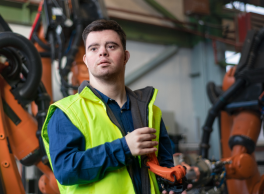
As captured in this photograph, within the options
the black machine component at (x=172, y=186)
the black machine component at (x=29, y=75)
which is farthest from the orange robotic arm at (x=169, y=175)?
the black machine component at (x=29, y=75)

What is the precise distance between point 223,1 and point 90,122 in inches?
287

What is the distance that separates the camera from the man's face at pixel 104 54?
4.03 feet

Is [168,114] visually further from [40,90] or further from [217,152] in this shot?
[40,90]

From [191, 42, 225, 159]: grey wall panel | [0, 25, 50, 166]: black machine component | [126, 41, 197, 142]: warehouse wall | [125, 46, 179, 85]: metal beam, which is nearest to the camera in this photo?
[0, 25, 50, 166]: black machine component

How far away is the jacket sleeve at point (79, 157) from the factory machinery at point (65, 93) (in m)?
1.00

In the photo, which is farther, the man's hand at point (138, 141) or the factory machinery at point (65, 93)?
the factory machinery at point (65, 93)

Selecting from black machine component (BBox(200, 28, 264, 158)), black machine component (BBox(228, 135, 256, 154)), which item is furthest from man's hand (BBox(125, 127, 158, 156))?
black machine component (BBox(200, 28, 264, 158))

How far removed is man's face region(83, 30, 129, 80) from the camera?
123 cm

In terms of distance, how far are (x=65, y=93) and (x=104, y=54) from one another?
2.24 m

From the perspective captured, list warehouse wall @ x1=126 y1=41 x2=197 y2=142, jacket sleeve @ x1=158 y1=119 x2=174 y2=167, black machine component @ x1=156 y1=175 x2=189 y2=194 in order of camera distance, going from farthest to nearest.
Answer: warehouse wall @ x1=126 y1=41 x2=197 y2=142
jacket sleeve @ x1=158 y1=119 x2=174 y2=167
black machine component @ x1=156 y1=175 x2=189 y2=194

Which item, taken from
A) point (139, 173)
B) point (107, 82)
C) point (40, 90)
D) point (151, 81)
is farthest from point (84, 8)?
point (151, 81)

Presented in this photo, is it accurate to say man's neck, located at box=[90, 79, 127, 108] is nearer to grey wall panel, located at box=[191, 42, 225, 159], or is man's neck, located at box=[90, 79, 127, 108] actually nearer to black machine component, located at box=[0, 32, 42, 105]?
black machine component, located at box=[0, 32, 42, 105]

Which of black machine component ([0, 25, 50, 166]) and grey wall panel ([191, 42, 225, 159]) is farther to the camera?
grey wall panel ([191, 42, 225, 159])

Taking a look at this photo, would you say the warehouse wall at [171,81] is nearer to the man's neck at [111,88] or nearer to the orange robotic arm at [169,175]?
the man's neck at [111,88]
